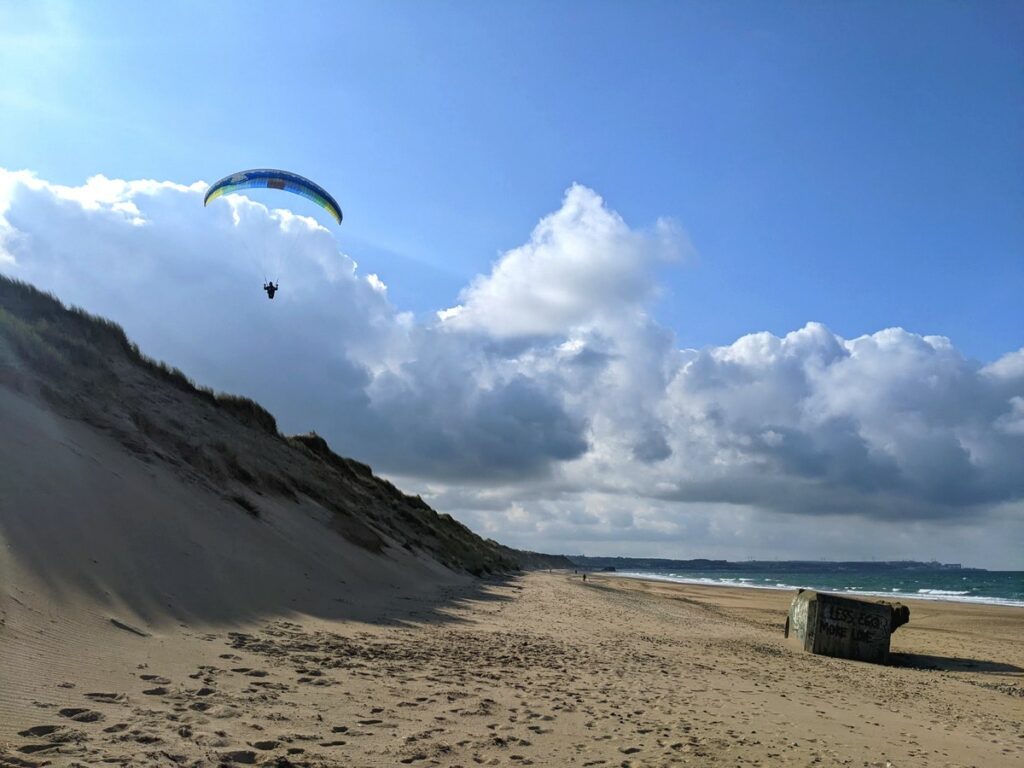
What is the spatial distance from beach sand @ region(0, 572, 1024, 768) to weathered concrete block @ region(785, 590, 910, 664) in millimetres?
1557

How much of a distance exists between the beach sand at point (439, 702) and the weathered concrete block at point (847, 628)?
61.3 inches

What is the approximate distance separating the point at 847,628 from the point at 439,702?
11.0 metres

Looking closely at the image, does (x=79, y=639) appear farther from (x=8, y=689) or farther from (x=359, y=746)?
(x=359, y=746)

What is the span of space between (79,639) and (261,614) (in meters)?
4.03

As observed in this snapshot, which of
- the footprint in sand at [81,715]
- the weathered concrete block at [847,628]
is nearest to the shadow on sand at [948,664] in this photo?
the weathered concrete block at [847,628]

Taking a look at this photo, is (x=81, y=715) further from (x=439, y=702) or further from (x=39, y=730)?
(x=439, y=702)

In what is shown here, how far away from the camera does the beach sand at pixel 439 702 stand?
5387mm

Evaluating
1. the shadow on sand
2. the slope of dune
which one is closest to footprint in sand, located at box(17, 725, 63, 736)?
the slope of dune

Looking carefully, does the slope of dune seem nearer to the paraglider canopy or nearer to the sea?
the paraglider canopy

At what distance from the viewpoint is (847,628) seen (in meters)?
15.0

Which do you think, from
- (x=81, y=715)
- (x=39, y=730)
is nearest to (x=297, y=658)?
(x=81, y=715)

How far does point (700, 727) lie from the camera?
23.8 ft

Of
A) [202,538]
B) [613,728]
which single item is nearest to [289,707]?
[613,728]

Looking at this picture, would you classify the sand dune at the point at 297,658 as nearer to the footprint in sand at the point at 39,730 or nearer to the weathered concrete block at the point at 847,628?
the footprint in sand at the point at 39,730
